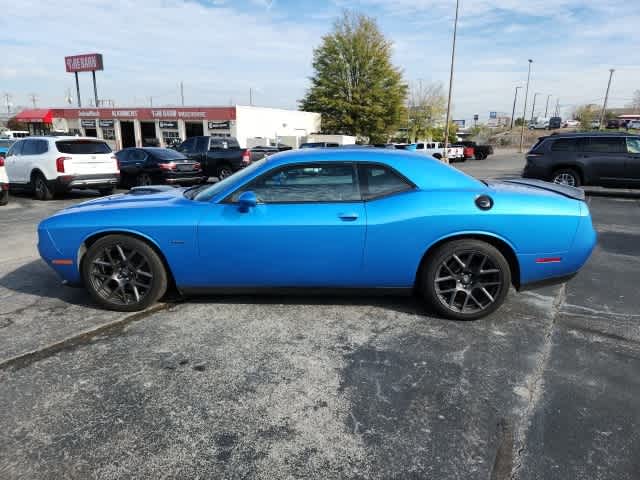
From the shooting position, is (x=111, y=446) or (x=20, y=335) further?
(x=20, y=335)

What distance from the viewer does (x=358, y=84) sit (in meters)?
45.1

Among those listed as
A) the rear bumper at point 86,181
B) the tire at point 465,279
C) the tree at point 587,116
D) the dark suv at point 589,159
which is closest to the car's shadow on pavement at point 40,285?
the tire at point 465,279

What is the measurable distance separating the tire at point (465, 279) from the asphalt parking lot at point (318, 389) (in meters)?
0.14

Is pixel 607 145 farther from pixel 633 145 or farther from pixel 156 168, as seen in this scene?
pixel 156 168

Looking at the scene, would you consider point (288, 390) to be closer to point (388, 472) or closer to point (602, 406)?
point (388, 472)

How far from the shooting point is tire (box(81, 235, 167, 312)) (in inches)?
142

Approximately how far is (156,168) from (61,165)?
8.52ft

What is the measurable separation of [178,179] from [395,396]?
36.4 feet

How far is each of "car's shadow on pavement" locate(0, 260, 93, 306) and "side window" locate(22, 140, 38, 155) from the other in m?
6.94

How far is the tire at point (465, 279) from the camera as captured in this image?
3475 millimetres

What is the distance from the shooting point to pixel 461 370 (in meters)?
2.87

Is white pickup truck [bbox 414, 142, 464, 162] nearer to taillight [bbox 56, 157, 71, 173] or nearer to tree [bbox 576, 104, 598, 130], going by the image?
taillight [bbox 56, 157, 71, 173]

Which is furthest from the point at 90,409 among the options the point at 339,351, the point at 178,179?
the point at 178,179

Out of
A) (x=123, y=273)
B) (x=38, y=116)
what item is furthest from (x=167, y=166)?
(x=38, y=116)
